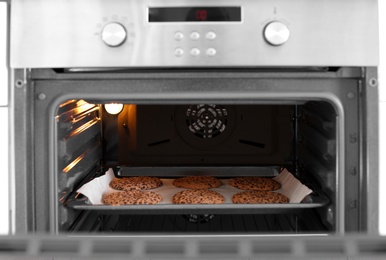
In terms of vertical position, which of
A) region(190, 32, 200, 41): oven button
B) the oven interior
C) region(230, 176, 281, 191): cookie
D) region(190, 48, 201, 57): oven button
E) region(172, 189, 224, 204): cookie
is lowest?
region(172, 189, 224, 204): cookie

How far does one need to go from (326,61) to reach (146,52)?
1.65 ft

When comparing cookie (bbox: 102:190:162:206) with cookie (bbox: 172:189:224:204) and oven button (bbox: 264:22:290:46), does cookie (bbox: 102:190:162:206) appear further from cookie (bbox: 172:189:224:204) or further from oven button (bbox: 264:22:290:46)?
oven button (bbox: 264:22:290:46)

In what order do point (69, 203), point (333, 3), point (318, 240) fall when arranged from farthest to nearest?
point (69, 203) → point (333, 3) → point (318, 240)

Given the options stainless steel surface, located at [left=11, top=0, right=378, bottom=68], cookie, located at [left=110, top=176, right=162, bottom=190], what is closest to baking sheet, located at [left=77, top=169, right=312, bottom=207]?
→ cookie, located at [left=110, top=176, right=162, bottom=190]

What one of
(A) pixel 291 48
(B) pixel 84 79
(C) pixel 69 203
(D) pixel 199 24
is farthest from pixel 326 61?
(C) pixel 69 203

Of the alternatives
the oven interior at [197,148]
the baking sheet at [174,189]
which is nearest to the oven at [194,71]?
the baking sheet at [174,189]

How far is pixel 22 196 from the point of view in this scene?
152 centimetres

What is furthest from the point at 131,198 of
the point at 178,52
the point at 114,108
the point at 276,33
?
the point at 276,33

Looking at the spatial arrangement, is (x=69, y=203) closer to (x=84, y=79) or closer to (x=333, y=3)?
(x=84, y=79)

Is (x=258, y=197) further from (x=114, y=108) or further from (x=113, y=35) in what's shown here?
(x=113, y=35)

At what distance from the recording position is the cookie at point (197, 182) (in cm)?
217

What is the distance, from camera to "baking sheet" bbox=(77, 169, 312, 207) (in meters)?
1.91

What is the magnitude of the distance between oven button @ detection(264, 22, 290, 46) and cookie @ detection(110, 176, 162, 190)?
933 mm

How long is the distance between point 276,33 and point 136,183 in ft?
3.25
